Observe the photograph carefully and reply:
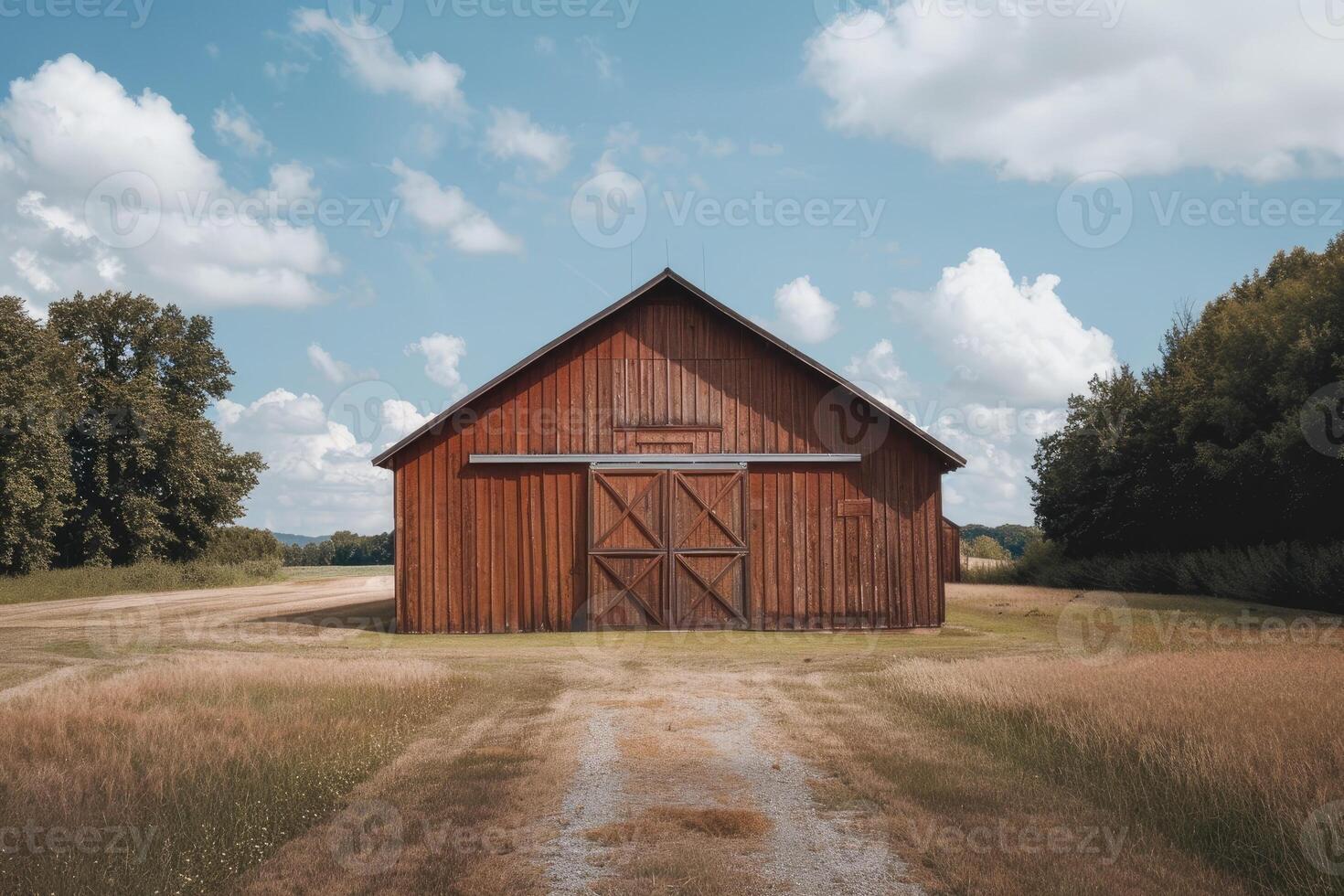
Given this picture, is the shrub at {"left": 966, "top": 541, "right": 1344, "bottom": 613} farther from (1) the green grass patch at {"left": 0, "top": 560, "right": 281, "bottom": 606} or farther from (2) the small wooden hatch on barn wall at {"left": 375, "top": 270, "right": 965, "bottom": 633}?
(1) the green grass patch at {"left": 0, "top": 560, "right": 281, "bottom": 606}

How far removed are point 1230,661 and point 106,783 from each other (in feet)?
42.3

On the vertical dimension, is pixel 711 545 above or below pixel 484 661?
above

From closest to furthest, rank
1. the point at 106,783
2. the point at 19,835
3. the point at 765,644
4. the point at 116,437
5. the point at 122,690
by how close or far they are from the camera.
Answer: the point at 19,835, the point at 106,783, the point at 122,690, the point at 765,644, the point at 116,437

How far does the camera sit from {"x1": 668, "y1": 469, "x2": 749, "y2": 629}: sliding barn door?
20.8 metres

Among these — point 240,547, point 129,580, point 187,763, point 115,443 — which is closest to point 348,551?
point 240,547

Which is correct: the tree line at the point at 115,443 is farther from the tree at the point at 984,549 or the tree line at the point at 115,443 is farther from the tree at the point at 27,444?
the tree at the point at 984,549

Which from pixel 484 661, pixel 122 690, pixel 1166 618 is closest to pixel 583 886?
pixel 122 690

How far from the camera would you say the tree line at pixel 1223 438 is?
27.0 metres

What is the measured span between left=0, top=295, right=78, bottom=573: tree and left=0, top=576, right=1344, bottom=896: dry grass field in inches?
838

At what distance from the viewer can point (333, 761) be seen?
27.7 feet

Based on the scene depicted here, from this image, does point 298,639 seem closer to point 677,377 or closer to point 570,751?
point 677,377

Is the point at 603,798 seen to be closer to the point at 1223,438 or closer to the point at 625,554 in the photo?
the point at 625,554

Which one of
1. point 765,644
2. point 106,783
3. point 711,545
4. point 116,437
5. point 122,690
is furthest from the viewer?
point 116,437

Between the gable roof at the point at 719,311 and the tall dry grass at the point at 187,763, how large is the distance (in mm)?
7813
